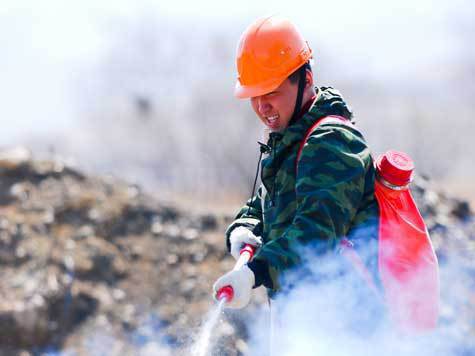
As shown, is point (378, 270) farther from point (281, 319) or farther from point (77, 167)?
point (77, 167)

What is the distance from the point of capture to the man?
2533 mm

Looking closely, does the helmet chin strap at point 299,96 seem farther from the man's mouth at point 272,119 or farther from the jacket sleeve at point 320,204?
the jacket sleeve at point 320,204

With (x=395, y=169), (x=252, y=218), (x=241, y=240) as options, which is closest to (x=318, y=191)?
(x=395, y=169)

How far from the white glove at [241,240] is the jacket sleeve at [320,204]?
20.2 inches

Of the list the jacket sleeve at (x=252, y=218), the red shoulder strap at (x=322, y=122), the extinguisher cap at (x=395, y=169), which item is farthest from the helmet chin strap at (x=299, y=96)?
the jacket sleeve at (x=252, y=218)

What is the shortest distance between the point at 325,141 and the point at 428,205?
5.02m

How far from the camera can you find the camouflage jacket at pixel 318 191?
2.53 metres

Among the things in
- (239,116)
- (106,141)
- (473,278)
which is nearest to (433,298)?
(473,278)

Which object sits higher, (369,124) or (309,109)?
(309,109)

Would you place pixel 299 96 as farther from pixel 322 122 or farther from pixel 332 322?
pixel 332 322

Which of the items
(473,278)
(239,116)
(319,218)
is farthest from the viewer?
(239,116)

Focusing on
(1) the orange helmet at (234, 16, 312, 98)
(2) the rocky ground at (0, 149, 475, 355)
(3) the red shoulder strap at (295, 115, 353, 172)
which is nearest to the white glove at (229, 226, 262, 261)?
(3) the red shoulder strap at (295, 115, 353, 172)

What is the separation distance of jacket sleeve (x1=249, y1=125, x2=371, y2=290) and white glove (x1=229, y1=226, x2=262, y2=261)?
0.51 meters

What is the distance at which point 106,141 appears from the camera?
145 ft
